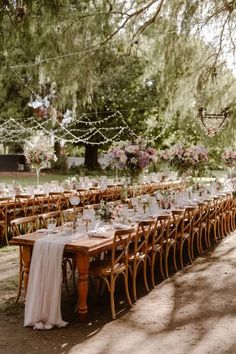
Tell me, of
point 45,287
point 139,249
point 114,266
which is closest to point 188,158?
point 139,249

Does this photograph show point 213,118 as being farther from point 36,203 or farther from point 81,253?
point 81,253

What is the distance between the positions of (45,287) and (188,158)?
18.3ft

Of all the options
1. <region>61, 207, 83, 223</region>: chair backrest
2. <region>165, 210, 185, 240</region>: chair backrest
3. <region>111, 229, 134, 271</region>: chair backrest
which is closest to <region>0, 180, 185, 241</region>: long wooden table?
<region>61, 207, 83, 223</region>: chair backrest

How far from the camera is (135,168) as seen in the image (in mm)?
7773

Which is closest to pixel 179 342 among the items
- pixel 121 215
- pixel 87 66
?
pixel 121 215

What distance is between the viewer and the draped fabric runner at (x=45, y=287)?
480 centimetres

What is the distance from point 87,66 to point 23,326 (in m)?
4.25

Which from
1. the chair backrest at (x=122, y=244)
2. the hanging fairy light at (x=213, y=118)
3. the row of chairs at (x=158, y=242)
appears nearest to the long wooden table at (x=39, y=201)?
the row of chairs at (x=158, y=242)

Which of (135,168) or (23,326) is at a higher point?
(135,168)

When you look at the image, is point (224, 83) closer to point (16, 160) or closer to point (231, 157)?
point (231, 157)

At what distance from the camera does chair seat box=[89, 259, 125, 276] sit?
5102 millimetres

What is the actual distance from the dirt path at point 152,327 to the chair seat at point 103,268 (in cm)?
44

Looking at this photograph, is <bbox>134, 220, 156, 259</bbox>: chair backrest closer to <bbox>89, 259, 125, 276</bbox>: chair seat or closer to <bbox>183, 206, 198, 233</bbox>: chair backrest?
<bbox>89, 259, 125, 276</bbox>: chair seat

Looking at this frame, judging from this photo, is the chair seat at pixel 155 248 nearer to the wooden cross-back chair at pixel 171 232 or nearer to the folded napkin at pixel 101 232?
the wooden cross-back chair at pixel 171 232
